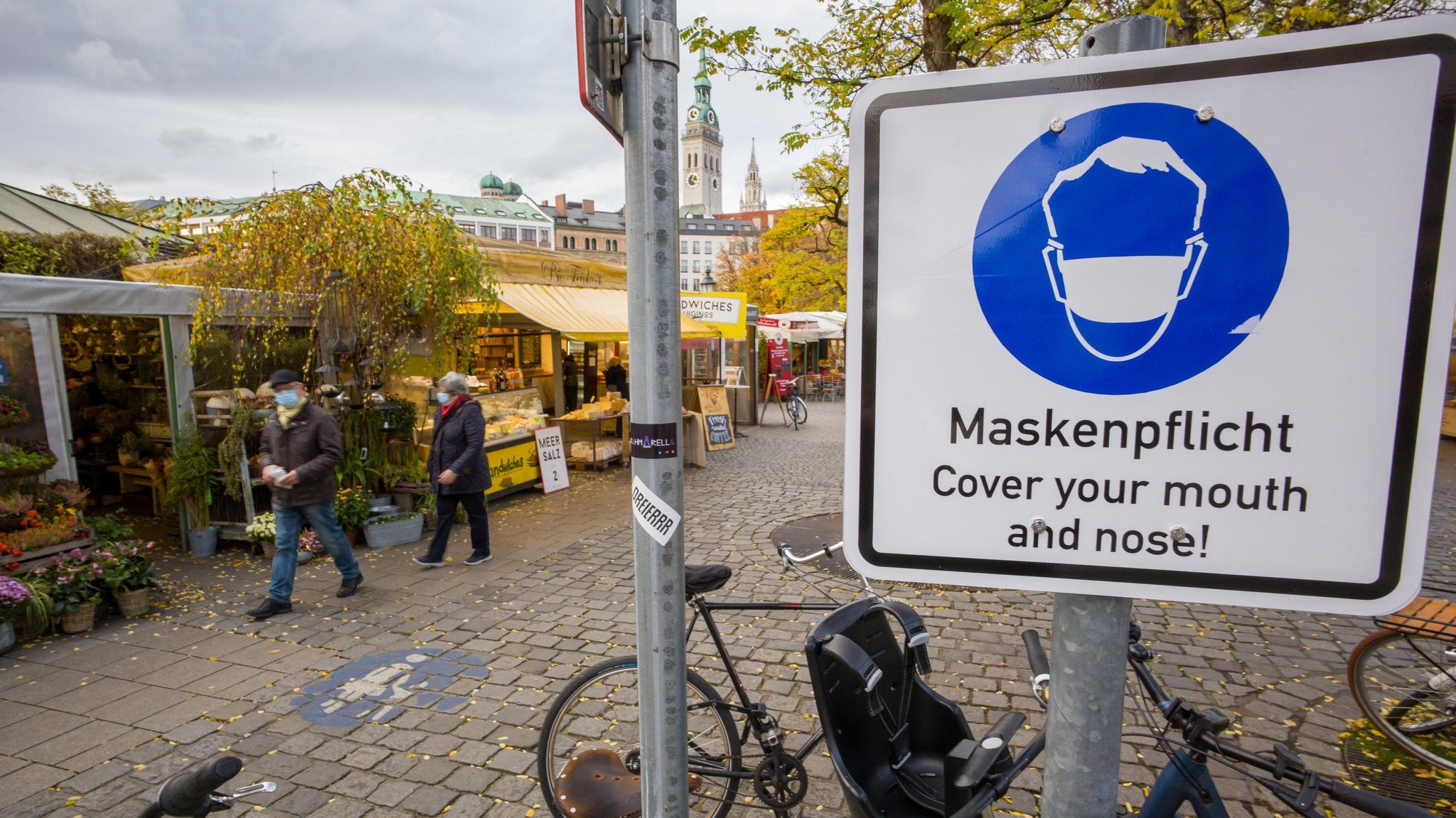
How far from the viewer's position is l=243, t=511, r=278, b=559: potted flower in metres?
6.89

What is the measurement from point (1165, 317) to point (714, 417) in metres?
12.2

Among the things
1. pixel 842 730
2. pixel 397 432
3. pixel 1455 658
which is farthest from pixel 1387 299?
pixel 397 432

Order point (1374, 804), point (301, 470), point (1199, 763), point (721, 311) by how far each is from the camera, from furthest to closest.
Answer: point (721, 311) < point (301, 470) < point (1199, 763) < point (1374, 804)

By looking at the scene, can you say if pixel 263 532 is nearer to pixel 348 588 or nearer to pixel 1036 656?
pixel 348 588

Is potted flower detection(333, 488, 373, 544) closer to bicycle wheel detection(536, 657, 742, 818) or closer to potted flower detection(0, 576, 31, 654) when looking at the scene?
potted flower detection(0, 576, 31, 654)

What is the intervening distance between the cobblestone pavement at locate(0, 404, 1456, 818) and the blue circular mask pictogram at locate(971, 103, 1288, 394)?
2.82 meters

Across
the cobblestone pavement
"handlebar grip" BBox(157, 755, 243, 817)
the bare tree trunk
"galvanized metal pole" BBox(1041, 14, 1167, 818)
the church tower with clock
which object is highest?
the church tower with clock

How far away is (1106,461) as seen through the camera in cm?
107

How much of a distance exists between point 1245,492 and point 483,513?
6.69m

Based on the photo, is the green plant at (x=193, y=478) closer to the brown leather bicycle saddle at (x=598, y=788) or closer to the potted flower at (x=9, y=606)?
the potted flower at (x=9, y=606)

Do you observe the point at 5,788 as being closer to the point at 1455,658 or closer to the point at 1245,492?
the point at 1245,492

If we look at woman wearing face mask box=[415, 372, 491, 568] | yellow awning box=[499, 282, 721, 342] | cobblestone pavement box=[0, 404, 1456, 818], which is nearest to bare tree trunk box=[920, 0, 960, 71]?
cobblestone pavement box=[0, 404, 1456, 818]

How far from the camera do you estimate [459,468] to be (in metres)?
6.73

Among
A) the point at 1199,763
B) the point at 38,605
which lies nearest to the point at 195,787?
the point at 1199,763
